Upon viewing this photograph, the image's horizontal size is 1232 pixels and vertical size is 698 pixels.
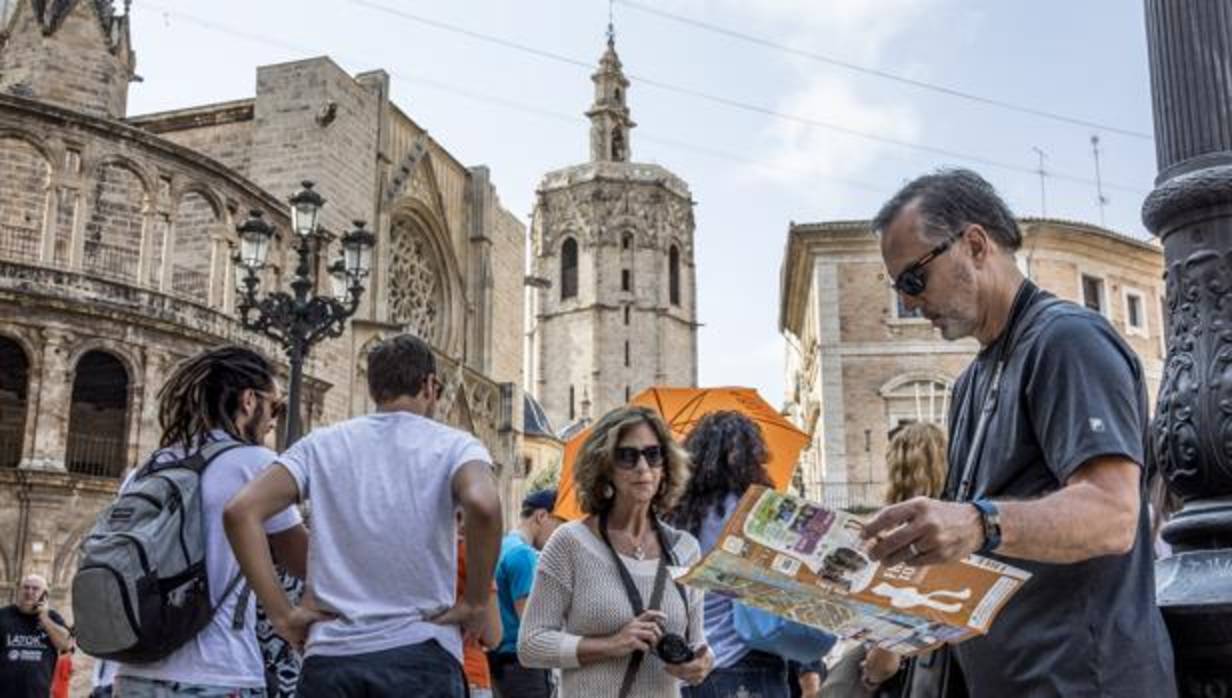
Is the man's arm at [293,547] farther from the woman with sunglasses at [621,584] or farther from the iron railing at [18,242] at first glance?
the iron railing at [18,242]

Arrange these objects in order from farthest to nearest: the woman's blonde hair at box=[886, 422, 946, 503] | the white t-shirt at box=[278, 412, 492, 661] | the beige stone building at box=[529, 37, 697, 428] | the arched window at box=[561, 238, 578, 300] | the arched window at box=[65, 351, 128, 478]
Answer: the arched window at box=[561, 238, 578, 300] < the beige stone building at box=[529, 37, 697, 428] < the arched window at box=[65, 351, 128, 478] < the woman's blonde hair at box=[886, 422, 946, 503] < the white t-shirt at box=[278, 412, 492, 661]

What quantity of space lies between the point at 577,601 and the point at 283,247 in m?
23.6

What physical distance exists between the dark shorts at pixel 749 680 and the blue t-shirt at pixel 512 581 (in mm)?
1573

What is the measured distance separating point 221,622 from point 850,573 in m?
2.36

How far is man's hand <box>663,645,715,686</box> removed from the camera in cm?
Result: 361

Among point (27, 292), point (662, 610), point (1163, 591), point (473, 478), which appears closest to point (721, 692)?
point (662, 610)

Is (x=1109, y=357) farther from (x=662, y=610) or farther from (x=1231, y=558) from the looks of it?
(x=662, y=610)

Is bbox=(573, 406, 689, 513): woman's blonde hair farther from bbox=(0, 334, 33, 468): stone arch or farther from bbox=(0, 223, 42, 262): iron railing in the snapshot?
bbox=(0, 223, 42, 262): iron railing

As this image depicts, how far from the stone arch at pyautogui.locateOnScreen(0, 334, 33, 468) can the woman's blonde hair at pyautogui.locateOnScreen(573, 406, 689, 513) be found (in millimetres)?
20604

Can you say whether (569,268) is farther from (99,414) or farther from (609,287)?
(99,414)

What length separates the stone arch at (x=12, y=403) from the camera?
22391 mm

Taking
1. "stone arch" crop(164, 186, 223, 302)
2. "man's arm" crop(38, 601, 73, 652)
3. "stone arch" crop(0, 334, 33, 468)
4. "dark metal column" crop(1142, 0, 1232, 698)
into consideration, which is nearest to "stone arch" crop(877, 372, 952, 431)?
"stone arch" crop(164, 186, 223, 302)

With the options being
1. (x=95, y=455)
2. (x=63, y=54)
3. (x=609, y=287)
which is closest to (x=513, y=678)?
(x=95, y=455)

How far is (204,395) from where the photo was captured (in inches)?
149
